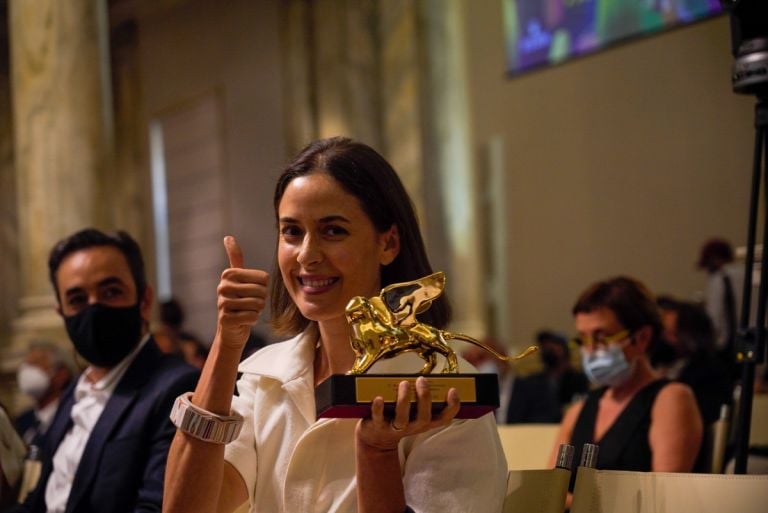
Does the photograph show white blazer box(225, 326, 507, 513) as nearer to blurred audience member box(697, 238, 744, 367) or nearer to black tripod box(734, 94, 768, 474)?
black tripod box(734, 94, 768, 474)

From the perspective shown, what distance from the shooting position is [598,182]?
15.6 meters

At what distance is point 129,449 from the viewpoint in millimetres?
3391

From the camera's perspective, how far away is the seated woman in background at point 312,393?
7.13 ft

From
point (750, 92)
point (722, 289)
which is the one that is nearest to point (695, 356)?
point (722, 289)

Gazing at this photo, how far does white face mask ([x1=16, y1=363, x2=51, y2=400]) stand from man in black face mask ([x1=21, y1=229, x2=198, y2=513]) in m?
2.66

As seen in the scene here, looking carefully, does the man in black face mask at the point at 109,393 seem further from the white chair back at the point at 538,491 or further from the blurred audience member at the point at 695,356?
the blurred audience member at the point at 695,356

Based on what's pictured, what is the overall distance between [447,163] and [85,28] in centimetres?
472

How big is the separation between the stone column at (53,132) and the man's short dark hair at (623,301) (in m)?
5.14

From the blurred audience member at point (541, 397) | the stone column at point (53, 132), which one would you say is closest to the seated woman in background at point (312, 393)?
the blurred audience member at point (541, 397)

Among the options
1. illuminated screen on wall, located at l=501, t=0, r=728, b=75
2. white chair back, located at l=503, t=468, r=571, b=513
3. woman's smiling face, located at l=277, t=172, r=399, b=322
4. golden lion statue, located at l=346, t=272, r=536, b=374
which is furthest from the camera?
illuminated screen on wall, located at l=501, t=0, r=728, b=75

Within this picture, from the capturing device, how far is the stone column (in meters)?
8.42

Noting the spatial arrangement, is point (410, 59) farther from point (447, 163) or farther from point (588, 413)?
point (588, 413)

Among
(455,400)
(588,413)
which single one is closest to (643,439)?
(588,413)

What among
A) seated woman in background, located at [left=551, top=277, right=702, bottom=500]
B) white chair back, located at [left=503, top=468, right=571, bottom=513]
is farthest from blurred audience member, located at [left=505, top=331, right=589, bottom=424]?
white chair back, located at [left=503, top=468, right=571, bottom=513]
